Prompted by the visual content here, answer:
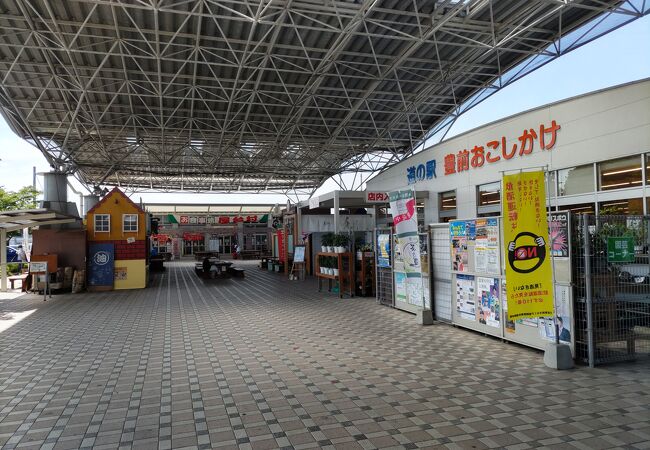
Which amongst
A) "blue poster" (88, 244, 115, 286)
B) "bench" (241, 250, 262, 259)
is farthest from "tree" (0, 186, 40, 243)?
"bench" (241, 250, 262, 259)

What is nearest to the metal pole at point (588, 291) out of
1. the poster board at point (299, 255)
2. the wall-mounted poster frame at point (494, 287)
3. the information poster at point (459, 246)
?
the wall-mounted poster frame at point (494, 287)

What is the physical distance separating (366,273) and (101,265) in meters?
9.48

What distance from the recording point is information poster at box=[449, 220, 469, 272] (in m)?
7.29

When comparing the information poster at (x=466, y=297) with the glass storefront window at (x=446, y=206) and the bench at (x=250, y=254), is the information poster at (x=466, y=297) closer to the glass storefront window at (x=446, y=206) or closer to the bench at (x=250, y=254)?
the glass storefront window at (x=446, y=206)

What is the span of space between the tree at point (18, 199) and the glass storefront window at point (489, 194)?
21.7m

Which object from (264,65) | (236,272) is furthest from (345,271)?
(236,272)

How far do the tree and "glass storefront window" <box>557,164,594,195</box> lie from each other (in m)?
23.8

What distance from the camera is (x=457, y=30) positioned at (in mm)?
15133

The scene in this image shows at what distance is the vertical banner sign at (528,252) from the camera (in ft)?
17.5

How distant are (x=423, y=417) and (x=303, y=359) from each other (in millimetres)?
2324

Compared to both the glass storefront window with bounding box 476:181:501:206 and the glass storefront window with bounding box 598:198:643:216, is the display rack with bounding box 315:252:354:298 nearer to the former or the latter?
the glass storefront window with bounding box 476:181:501:206

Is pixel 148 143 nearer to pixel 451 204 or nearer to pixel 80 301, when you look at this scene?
pixel 80 301

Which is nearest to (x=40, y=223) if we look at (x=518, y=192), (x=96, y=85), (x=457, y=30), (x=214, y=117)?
(x=96, y=85)

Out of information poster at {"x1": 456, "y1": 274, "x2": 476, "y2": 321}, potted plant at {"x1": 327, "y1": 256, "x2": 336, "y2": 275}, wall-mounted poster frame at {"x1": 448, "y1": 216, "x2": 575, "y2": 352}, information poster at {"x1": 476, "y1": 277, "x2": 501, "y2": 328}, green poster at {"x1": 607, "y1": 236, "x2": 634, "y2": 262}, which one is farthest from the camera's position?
potted plant at {"x1": 327, "y1": 256, "x2": 336, "y2": 275}
